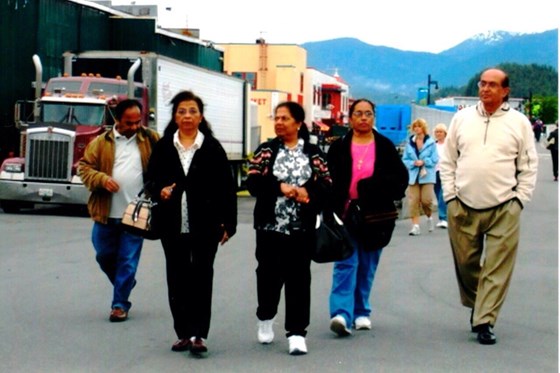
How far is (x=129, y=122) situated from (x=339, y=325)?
248cm

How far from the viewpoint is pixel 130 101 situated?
10.2 meters

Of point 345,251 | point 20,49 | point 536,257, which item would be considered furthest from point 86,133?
point 345,251

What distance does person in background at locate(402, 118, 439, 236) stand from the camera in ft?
62.2

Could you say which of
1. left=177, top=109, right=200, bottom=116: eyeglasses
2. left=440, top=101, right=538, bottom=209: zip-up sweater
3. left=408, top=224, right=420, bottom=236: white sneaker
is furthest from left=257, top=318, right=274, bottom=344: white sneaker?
left=408, top=224, right=420, bottom=236: white sneaker

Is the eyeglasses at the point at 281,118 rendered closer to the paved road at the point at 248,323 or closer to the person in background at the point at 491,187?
the person in background at the point at 491,187

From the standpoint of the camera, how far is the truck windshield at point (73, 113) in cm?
2404

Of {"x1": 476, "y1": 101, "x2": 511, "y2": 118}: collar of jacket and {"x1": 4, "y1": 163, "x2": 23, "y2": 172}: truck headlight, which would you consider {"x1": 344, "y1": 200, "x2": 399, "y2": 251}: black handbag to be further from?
{"x1": 4, "y1": 163, "x2": 23, "y2": 172}: truck headlight

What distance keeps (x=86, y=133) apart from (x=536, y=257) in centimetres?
1058

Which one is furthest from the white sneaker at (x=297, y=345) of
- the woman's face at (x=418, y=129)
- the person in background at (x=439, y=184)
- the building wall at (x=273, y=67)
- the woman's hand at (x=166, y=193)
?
the building wall at (x=273, y=67)

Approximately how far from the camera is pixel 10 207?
79.9 feet

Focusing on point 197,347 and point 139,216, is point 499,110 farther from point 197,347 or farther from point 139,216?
point 197,347

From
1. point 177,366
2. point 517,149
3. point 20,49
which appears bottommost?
point 177,366

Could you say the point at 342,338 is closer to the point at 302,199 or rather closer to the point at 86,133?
the point at 302,199

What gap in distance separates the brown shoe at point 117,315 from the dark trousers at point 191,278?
5.17 feet
